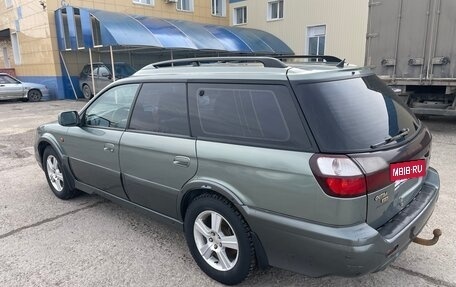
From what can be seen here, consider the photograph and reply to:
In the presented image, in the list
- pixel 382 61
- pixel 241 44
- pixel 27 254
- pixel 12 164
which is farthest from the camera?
pixel 241 44

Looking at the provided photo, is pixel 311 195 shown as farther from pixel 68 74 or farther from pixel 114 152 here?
pixel 68 74

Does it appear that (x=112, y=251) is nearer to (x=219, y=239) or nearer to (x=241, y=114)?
(x=219, y=239)

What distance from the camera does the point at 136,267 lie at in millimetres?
3047

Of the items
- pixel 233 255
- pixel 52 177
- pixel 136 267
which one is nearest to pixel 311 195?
pixel 233 255

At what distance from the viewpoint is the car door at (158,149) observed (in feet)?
9.45

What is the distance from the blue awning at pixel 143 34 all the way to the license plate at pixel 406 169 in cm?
1316

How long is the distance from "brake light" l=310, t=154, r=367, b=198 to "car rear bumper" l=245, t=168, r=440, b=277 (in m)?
0.22

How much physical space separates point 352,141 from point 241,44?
687 inches

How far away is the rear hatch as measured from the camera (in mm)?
2176

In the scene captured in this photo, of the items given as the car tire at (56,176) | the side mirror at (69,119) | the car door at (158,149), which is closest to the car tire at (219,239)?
the car door at (158,149)

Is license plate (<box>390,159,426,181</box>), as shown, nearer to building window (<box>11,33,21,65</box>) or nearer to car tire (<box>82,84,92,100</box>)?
car tire (<box>82,84,92,100</box>)

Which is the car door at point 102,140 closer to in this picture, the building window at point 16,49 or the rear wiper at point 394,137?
the rear wiper at point 394,137

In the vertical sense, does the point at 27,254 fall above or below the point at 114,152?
below

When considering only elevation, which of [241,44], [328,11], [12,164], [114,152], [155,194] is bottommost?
[12,164]
